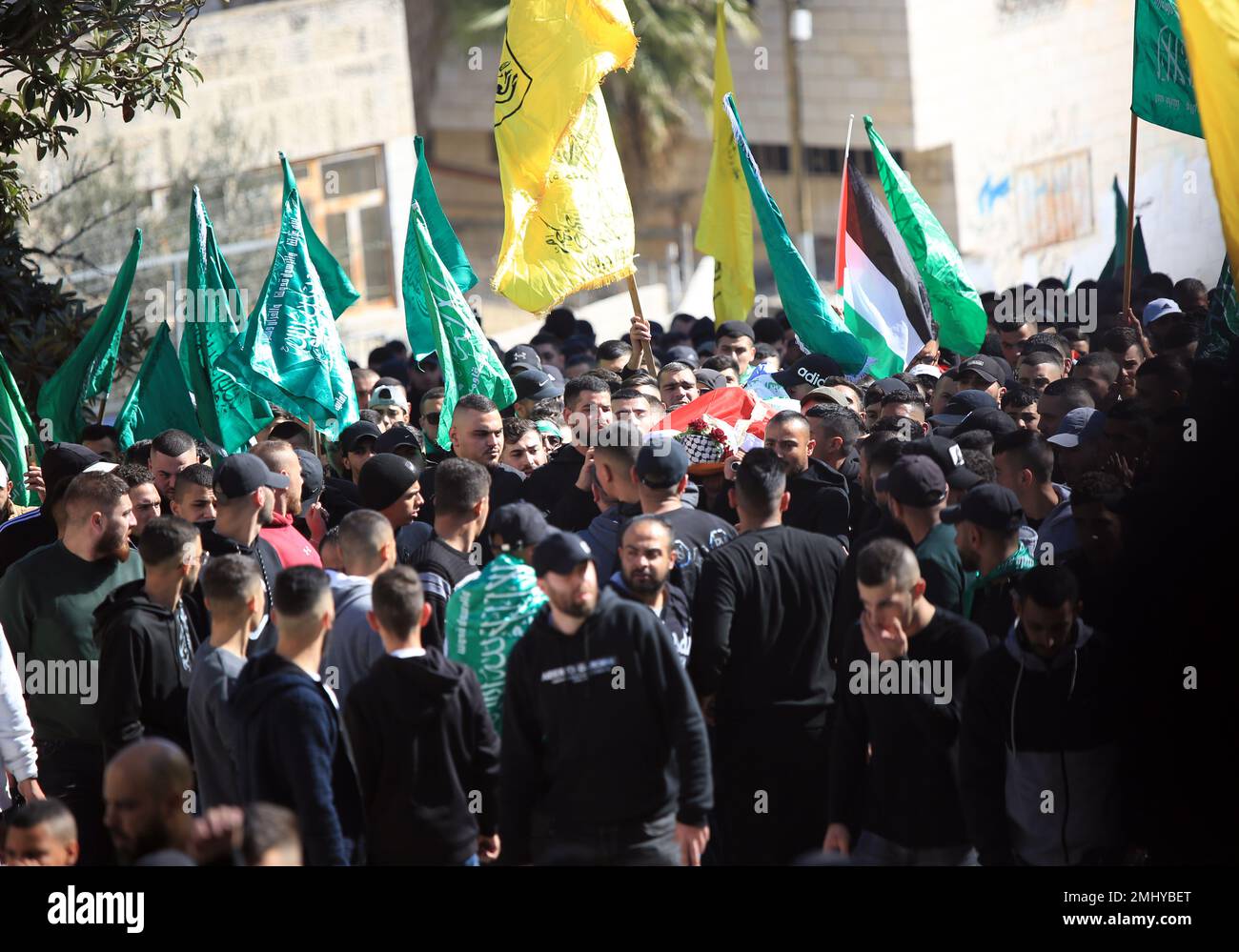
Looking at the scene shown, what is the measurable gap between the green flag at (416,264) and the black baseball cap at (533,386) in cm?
87

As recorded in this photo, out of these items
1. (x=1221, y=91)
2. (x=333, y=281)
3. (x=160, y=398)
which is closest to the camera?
(x=1221, y=91)

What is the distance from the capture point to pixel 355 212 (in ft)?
76.7

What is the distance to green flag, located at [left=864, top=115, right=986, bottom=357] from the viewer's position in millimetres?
10844

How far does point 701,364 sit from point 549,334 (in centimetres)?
377

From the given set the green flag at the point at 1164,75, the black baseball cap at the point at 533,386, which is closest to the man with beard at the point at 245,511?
the black baseball cap at the point at 533,386

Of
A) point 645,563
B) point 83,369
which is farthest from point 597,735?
point 83,369

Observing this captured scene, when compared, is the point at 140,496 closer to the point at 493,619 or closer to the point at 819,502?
the point at 493,619

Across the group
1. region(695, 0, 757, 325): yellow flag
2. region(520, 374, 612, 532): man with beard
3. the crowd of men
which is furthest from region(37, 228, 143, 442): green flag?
region(695, 0, 757, 325): yellow flag

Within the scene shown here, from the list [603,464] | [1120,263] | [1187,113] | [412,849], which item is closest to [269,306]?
[603,464]

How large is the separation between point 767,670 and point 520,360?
5.72 m

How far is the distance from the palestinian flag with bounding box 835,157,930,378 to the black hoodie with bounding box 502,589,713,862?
5710 millimetres

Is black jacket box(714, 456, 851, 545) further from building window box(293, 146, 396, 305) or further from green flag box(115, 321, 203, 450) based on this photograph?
building window box(293, 146, 396, 305)
